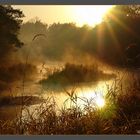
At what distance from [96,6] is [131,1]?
292 mm

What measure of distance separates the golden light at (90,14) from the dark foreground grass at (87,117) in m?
0.55

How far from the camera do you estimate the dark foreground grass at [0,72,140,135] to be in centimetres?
596

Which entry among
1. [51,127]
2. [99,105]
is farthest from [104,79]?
[51,127]

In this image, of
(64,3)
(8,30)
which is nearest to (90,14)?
(64,3)

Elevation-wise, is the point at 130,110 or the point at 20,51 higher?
the point at 20,51

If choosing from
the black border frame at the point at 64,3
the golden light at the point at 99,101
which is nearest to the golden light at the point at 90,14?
the black border frame at the point at 64,3

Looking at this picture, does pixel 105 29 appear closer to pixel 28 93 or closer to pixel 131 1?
pixel 131 1

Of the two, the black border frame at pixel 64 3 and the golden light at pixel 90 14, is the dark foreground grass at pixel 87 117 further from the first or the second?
the golden light at pixel 90 14

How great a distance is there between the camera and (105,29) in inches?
237

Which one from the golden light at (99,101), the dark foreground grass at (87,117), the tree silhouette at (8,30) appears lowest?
the dark foreground grass at (87,117)

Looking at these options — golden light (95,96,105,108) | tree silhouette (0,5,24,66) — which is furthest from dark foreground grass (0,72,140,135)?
tree silhouette (0,5,24,66)

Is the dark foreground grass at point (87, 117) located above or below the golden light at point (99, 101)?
below

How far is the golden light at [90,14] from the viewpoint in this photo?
Result: 5.98 metres

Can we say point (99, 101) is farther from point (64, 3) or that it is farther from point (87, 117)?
point (64, 3)
